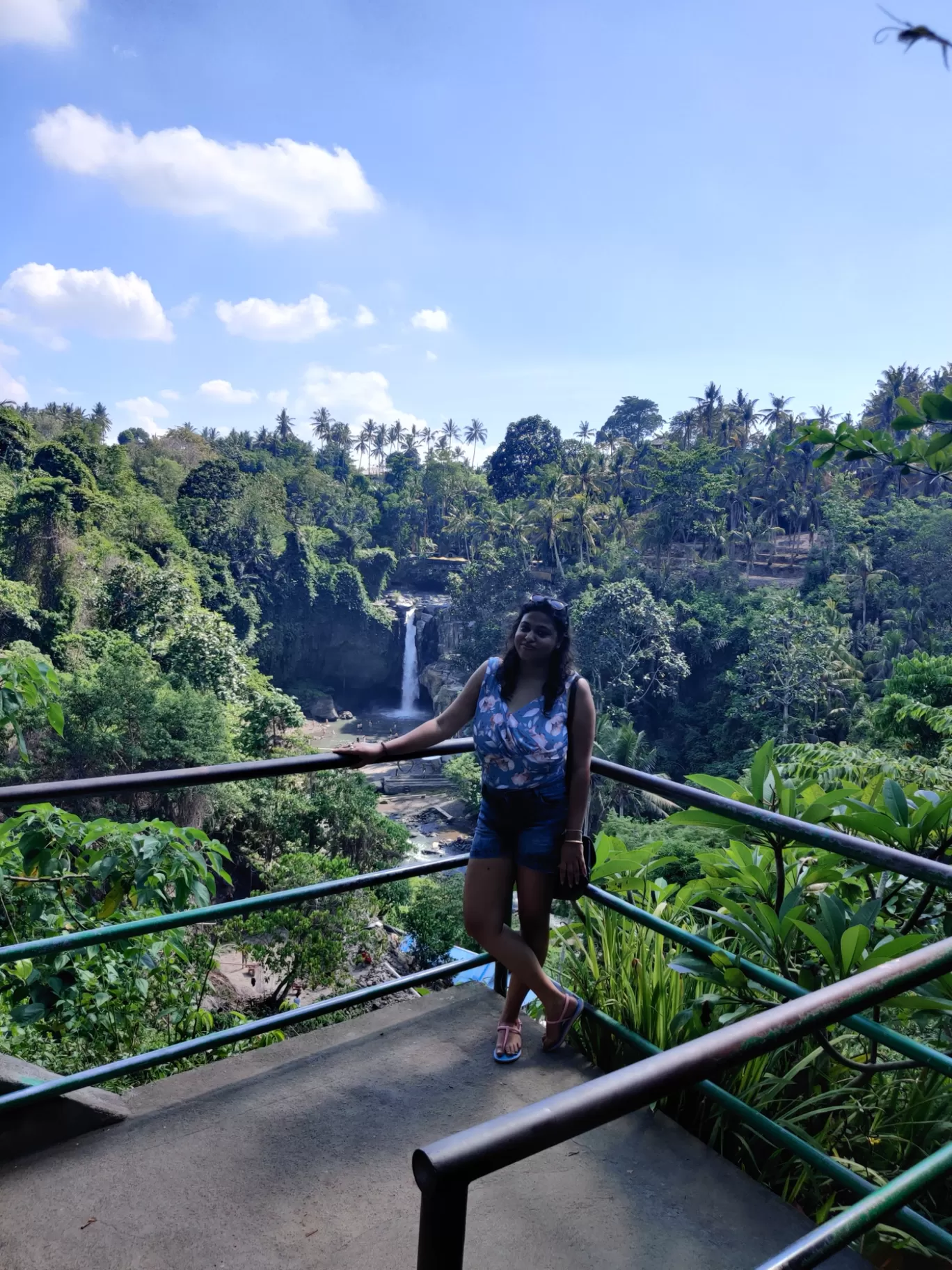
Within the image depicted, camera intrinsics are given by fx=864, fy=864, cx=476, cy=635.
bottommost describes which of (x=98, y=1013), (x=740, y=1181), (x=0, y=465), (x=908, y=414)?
(x=98, y=1013)

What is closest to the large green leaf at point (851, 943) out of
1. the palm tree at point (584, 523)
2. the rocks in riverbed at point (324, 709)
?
the palm tree at point (584, 523)

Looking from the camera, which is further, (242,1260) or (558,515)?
(558,515)

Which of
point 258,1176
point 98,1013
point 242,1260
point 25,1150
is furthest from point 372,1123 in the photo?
point 98,1013

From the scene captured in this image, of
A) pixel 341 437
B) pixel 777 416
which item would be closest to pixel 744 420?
pixel 777 416

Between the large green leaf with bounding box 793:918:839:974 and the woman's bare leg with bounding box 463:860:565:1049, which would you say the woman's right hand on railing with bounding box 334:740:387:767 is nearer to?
the woman's bare leg with bounding box 463:860:565:1049

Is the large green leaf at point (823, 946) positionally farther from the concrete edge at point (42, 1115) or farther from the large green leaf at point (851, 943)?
the concrete edge at point (42, 1115)

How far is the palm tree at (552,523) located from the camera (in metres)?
32.8

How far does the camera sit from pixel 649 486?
3622cm

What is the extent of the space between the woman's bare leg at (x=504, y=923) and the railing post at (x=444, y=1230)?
1.22 metres

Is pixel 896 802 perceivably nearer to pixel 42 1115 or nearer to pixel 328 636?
pixel 42 1115

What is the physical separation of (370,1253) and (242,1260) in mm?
181

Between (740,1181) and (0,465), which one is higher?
(0,465)

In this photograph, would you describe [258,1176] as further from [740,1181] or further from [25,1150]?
[740,1181]

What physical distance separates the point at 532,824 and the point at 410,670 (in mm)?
34279
